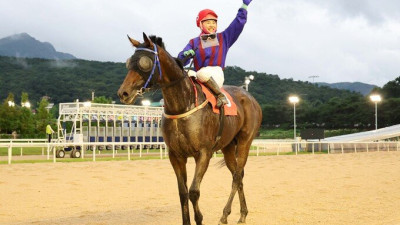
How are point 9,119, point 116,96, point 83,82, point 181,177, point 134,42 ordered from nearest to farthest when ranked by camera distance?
1. point 134,42
2. point 181,177
3. point 9,119
4. point 116,96
5. point 83,82

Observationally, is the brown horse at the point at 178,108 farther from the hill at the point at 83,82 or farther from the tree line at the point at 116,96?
the hill at the point at 83,82

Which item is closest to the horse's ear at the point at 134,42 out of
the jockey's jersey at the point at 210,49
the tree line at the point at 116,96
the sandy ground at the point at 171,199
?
the jockey's jersey at the point at 210,49

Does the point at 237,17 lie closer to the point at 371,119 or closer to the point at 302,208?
the point at 302,208

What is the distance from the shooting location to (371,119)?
6762 centimetres

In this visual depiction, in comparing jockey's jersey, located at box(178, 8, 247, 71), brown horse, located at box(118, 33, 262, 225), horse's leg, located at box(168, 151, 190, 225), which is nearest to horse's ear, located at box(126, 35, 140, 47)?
brown horse, located at box(118, 33, 262, 225)

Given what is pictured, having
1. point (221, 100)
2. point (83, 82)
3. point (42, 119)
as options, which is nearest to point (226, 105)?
point (221, 100)

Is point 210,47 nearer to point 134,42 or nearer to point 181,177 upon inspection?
point 134,42

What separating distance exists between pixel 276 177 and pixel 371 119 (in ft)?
192

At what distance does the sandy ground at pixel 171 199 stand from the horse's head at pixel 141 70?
7.08 feet

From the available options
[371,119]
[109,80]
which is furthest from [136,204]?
[109,80]

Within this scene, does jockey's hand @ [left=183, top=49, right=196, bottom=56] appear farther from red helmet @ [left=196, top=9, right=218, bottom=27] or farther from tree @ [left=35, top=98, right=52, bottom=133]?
tree @ [left=35, top=98, right=52, bottom=133]

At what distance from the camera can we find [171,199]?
8.35 m

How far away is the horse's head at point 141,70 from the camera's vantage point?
13.4 feet

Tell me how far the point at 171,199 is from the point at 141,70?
4513 mm
